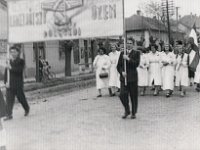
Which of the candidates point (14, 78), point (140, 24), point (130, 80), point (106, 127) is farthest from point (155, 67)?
point (140, 24)

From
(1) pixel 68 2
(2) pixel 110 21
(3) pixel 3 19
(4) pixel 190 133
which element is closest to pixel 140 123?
(4) pixel 190 133

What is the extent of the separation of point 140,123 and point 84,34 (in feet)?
8.63

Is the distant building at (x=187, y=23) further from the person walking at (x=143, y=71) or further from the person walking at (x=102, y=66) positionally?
the person walking at (x=102, y=66)

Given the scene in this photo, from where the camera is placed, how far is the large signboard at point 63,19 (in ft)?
33.4

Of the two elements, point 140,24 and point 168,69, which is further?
point 140,24

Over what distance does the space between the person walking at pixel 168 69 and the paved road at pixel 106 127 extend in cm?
94

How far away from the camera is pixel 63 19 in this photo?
34.6 ft

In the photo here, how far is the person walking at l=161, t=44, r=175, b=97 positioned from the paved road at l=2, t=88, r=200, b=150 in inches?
37.0

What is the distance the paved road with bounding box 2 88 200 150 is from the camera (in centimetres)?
733

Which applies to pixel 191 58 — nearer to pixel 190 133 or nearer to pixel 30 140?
pixel 190 133

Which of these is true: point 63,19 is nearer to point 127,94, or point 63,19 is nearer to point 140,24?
point 127,94

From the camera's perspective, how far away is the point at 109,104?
12.6 m

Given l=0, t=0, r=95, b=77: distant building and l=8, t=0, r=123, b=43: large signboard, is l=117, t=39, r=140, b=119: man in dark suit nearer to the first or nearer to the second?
l=8, t=0, r=123, b=43: large signboard

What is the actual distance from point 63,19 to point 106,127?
3.15 metres
